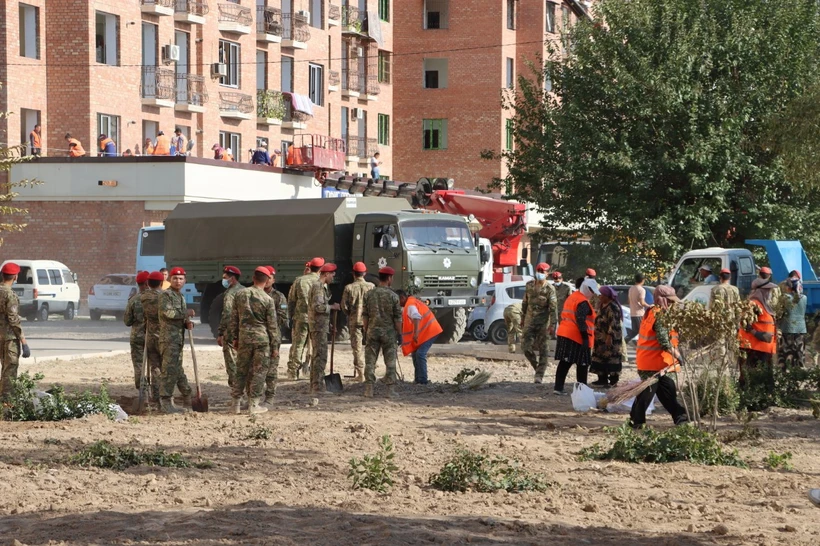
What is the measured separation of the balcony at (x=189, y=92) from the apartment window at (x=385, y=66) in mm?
16178

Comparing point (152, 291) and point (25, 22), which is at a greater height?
point (25, 22)

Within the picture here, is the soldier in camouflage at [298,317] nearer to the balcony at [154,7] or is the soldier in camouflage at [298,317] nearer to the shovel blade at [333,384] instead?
the shovel blade at [333,384]

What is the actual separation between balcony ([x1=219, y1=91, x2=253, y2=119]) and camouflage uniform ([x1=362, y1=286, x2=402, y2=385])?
1247 inches

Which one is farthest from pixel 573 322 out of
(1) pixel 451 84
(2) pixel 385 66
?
(1) pixel 451 84

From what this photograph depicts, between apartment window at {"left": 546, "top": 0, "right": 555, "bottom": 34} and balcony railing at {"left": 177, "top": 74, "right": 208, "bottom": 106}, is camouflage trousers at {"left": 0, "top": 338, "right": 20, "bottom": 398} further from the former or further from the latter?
apartment window at {"left": 546, "top": 0, "right": 555, "bottom": 34}

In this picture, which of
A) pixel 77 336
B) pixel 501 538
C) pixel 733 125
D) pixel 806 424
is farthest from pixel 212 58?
pixel 501 538

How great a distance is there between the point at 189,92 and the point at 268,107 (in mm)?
5030

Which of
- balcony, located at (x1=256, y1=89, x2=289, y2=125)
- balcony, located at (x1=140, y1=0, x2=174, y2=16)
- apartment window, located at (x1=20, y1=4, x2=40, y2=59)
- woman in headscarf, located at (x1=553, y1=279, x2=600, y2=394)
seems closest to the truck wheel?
woman in headscarf, located at (x1=553, y1=279, x2=600, y2=394)

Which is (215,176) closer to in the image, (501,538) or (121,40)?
(121,40)

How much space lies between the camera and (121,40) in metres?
42.9

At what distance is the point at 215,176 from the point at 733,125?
19220mm

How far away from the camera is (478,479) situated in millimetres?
9969

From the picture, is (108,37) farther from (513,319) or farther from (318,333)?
(318,333)

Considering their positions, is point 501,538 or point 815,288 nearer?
point 501,538
